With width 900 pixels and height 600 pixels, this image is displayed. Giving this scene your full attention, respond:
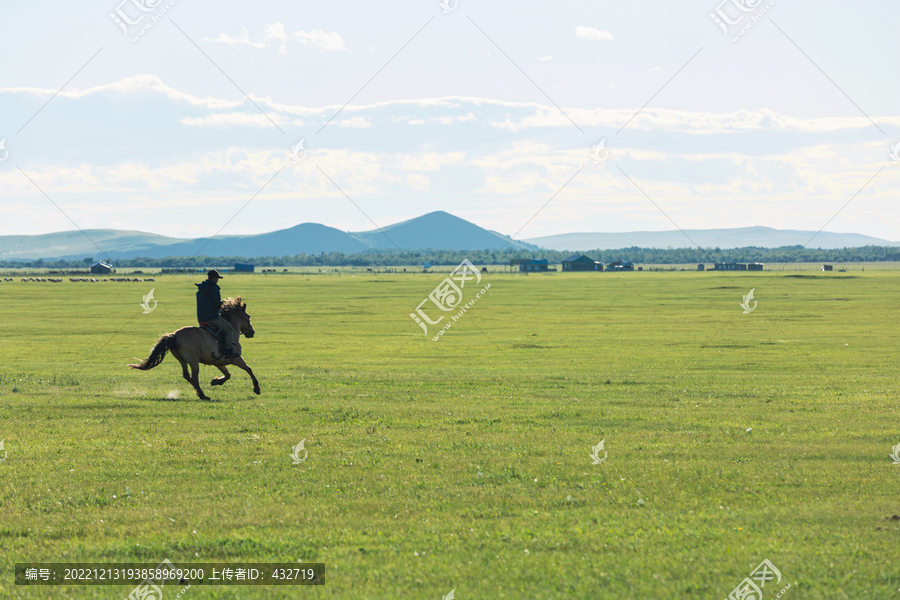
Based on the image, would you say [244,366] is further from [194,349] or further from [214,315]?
[214,315]

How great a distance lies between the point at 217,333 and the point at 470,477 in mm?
10841

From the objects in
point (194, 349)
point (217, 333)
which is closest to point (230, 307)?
point (217, 333)

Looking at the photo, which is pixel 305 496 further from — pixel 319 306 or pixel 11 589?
pixel 319 306

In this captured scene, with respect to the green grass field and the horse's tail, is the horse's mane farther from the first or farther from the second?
the green grass field

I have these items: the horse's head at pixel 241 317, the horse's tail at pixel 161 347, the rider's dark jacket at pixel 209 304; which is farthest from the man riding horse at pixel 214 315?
the horse's tail at pixel 161 347

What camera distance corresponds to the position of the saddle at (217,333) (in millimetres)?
20703

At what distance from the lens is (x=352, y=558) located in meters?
8.74

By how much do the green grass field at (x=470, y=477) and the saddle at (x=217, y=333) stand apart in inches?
57.6

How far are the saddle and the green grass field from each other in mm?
1464

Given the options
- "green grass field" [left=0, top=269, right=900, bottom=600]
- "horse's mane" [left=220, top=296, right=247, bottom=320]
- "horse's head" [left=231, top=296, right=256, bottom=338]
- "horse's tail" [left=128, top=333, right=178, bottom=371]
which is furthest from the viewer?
"horse's head" [left=231, top=296, right=256, bottom=338]

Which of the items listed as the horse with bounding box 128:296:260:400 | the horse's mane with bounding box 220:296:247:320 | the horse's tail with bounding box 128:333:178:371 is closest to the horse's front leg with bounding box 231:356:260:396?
the horse with bounding box 128:296:260:400

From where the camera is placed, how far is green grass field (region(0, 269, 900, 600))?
8453 millimetres

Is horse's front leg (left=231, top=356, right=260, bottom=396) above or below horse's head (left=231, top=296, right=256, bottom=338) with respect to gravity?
below

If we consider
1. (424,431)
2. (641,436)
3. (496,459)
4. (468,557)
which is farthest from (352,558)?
(641,436)
